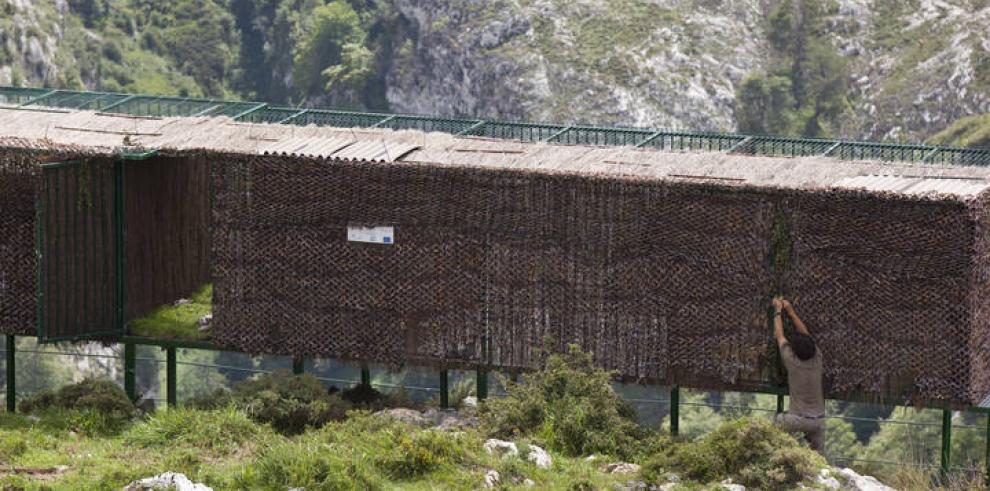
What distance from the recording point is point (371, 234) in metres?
20.2

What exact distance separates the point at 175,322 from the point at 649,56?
10498 cm

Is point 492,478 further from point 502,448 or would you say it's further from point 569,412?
point 569,412

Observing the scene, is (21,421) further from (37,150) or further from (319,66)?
(319,66)

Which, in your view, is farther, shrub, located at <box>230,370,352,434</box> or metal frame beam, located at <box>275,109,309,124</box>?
metal frame beam, located at <box>275,109,309,124</box>

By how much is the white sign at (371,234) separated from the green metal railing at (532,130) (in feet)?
9.05

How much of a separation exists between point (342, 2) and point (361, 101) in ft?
35.9

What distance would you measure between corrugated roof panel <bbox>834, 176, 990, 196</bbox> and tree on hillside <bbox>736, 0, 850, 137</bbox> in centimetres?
10391

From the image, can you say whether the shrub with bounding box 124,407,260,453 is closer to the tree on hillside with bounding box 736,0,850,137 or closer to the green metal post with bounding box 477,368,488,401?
the green metal post with bounding box 477,368,488,401

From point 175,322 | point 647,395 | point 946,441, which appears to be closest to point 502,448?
point 946,441

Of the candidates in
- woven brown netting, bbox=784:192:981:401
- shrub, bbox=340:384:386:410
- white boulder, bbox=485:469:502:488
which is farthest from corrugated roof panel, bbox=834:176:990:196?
shrub, bbox=340:384:386:410

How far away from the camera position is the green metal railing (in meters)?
21.2

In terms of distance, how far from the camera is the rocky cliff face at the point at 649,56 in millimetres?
117438

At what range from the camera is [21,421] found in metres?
19.5

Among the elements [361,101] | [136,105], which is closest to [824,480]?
[136,105]
